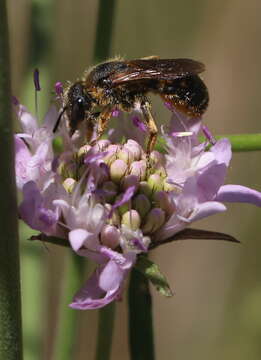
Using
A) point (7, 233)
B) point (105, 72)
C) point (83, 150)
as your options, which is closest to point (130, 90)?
point (105, 72)

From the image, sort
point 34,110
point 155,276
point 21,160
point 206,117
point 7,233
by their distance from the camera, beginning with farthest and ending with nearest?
point 206,117
point 34,110
point 21,160
point 155,276
point 7,233

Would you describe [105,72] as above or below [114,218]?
above

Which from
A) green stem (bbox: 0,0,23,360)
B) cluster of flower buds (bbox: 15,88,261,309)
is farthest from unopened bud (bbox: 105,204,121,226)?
green stem (bbox: 0,0,23,360)

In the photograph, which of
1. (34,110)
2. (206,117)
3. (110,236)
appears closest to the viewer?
(110,236)

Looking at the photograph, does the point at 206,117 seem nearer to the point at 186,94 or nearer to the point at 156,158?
the point at 186,94

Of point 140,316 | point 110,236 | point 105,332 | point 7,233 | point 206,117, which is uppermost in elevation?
point 7,233

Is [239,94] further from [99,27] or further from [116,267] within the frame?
[116,267]

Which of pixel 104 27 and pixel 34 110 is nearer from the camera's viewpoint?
pixel 104 27
